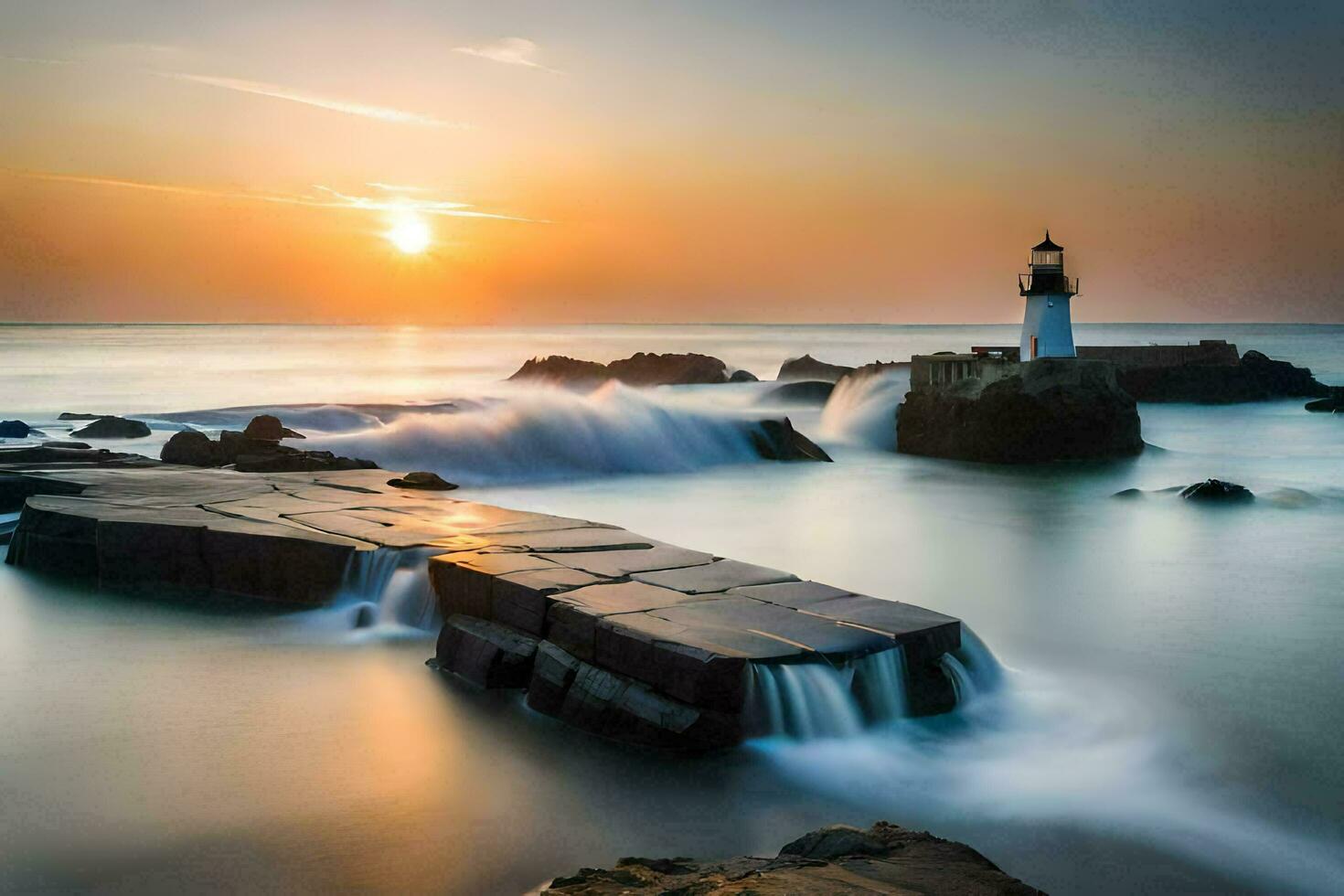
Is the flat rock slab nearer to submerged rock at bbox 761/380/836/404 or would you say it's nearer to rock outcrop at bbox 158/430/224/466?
rock outcrop at bbox 158/430/224/466

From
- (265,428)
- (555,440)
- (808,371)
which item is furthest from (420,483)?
(808,371)

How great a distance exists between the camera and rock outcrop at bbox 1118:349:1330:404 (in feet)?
132

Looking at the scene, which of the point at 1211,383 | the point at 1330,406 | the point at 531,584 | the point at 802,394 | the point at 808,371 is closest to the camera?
the point at 531,584

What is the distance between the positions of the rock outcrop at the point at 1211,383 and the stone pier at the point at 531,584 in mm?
36835

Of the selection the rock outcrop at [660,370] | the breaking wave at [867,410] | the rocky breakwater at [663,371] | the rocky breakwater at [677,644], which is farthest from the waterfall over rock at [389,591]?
the rock outcrop at [660,370]

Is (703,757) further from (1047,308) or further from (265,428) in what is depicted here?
(1047,308)

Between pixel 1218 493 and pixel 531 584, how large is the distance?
440 inches

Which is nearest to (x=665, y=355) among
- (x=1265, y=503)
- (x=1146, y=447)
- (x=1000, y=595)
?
(x=1146, y=447)

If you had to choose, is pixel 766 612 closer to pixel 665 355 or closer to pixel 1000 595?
pixel 1000 595

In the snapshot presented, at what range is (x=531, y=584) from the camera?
206 inches

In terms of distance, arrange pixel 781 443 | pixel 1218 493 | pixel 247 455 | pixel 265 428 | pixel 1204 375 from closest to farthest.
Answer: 1. pixel 247 455
2. pixel 1218 493
3. pixel 265 428
4. pixel 781 443
5. pixel 1204 375

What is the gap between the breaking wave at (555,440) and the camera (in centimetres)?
1482

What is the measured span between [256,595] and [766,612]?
329 centimetres

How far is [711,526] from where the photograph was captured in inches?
436
